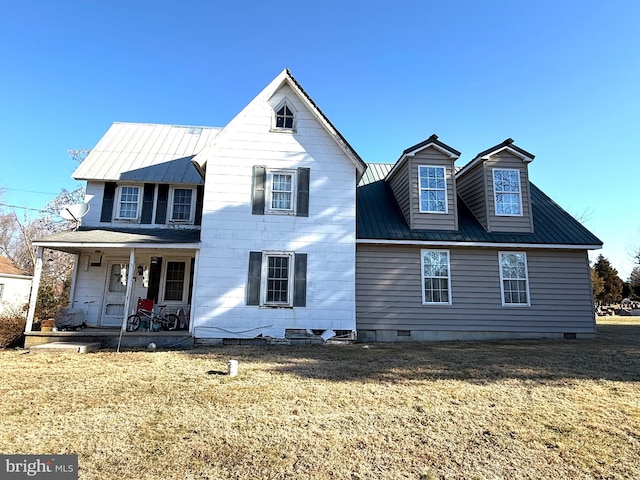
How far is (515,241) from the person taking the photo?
1216cm

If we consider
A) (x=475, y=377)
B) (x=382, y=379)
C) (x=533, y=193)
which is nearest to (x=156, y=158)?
(x=382, y=379)

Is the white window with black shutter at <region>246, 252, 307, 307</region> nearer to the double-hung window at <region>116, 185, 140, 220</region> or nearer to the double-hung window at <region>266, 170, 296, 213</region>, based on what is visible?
the double-hung window at <region>266, 170, 296, 213</region>

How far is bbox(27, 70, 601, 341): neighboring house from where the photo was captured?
35.5 feet

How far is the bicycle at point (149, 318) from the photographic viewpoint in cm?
1131

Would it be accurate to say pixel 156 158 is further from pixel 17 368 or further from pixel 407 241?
pixel 407 241

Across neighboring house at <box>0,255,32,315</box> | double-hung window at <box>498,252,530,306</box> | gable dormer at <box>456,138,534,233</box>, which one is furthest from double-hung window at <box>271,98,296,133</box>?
neighboring house at <box>0,255,32,315</box>

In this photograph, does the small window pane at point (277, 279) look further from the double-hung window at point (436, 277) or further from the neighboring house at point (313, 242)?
the double-hung window at point (436, 277)

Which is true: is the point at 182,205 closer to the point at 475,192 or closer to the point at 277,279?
the point at 277,279

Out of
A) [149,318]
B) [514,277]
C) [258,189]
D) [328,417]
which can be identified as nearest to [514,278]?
[514,277]

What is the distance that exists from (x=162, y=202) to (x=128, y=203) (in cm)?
118

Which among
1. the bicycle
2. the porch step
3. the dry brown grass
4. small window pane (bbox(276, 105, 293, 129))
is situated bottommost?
the dry brown grass

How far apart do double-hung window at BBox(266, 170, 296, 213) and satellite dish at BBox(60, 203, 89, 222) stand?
621 cm

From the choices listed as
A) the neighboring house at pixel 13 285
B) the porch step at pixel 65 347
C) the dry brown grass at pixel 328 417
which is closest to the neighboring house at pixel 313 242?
the porch step at pixel 65 347

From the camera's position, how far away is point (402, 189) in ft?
44.0
